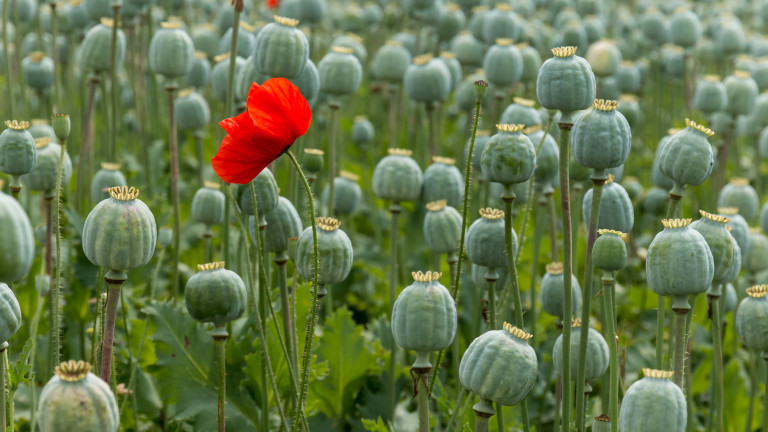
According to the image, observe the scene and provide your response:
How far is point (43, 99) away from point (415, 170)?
203 centimetres

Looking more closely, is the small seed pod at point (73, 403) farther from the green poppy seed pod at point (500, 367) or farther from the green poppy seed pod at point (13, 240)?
the green poppy seed pod at point (500, 367)

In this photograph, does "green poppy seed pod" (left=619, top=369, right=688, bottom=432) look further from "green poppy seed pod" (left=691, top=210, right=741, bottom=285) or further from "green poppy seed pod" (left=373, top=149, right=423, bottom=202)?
"green poppy seed pod" (left=373, top=149, right=423, bottom=202)

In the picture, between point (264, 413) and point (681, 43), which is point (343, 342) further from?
point (681, 43)

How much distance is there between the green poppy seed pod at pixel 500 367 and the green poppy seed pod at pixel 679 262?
253 mm

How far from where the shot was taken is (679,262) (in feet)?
4.48

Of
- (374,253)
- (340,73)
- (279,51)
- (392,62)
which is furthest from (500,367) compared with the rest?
(392,62)

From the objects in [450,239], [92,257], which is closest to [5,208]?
[92,257]

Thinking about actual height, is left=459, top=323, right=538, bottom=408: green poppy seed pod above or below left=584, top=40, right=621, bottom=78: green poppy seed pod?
below

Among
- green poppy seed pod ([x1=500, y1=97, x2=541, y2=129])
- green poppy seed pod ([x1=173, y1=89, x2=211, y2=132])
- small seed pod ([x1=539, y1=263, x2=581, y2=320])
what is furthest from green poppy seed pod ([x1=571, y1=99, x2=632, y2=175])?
green poppy seed pod ([x1=173, y1=89, x2=211, y2=132])

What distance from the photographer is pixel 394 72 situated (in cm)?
339

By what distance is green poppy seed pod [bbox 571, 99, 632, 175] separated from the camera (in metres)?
1.55

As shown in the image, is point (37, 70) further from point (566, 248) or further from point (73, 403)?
point (73, 403)

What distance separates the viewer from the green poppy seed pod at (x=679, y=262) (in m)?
1.36

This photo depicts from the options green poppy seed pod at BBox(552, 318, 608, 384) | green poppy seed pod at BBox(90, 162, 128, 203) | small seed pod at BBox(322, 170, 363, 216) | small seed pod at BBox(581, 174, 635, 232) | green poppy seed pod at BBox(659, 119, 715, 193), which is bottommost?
green poppy seed pod at BBox(552, 318, 608, 384)
